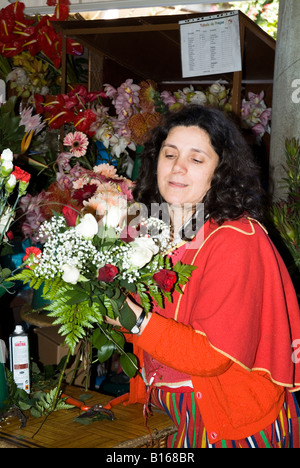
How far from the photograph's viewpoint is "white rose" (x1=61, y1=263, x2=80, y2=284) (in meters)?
1.25

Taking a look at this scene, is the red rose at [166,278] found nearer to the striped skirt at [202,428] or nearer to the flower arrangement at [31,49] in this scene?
the striped skirt at [202,428]

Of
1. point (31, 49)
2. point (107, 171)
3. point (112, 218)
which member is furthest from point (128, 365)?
point (31, 49)

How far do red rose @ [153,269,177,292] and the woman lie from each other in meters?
0.08

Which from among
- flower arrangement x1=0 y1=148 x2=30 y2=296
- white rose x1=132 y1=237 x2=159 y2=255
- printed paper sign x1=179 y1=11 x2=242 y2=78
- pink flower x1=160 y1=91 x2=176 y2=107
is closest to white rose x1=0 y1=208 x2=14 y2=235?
flower arrangement x1=0 y1=148 x2=30 y2=296

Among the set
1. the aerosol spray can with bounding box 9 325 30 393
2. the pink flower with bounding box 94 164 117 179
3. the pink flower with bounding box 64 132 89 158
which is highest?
the pink flower with bounding box 64 132 89 158

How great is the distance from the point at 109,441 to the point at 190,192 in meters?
0.71

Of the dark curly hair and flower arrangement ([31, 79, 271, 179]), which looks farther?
flower arrangement ([31, 79, 271, 179])

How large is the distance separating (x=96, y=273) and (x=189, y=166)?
45cm

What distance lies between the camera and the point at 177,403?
1.49m

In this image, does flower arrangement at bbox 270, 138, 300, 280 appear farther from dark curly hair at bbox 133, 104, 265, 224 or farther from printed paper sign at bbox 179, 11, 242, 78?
dark curly hair at bbox 133, 104, 265, 224

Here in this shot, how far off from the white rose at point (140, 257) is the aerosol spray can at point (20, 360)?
0.52m

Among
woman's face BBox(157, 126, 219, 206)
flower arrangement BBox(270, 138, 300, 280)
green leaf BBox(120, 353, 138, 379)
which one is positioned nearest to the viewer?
green leaf BBox(120, 353, 138, 379)

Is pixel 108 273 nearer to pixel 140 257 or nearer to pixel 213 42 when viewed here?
pixel 140 257

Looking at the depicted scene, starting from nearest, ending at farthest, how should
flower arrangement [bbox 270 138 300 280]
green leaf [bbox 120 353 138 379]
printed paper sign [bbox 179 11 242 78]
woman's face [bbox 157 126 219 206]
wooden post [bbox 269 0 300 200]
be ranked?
green leaf [bbox 120 353 138 379] → woman's face [bbox 157 126 219 206] → printed paper sign [bbox 179 11 242 78] → flower arrangement [bbox 270 138 300 280] → wooden post [bbox 269 0 300 200]
